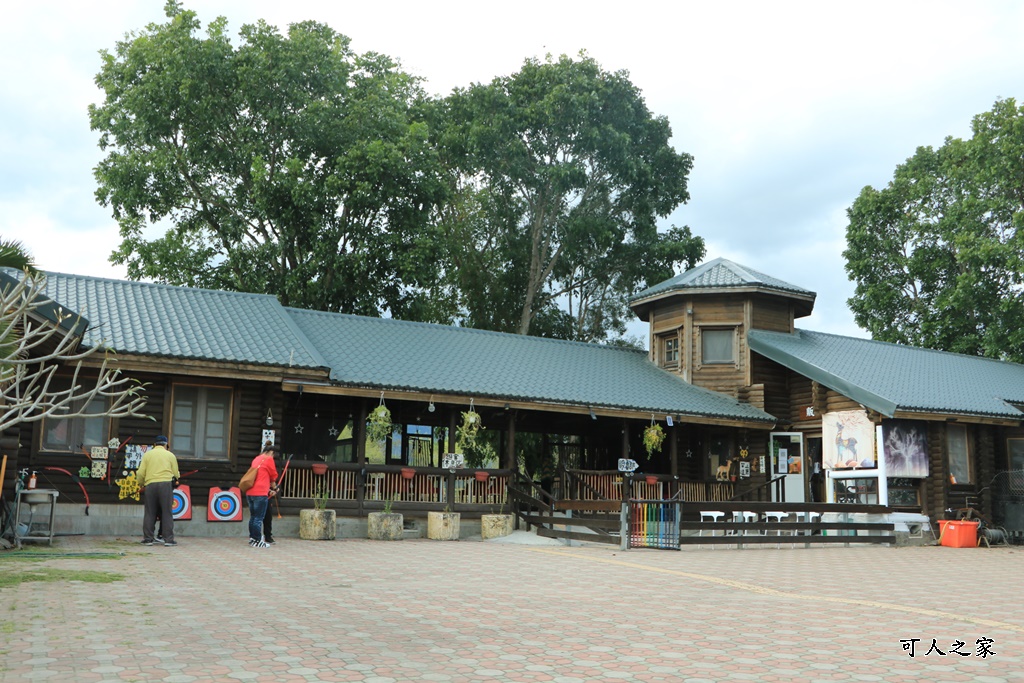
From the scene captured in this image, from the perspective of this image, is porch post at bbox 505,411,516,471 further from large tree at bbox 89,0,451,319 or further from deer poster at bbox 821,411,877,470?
large tree at bbox 89,0,451,319

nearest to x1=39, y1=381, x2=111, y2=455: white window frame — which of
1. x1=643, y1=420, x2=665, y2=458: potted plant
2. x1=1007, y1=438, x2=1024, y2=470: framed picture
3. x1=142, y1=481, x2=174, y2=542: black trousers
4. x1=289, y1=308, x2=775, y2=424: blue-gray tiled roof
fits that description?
x1=142, y1=481, x2=174, y2=542: black trousers

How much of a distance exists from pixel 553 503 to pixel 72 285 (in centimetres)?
1117

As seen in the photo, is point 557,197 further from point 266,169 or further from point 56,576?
point 56,576

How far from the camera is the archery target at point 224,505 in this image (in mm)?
17875

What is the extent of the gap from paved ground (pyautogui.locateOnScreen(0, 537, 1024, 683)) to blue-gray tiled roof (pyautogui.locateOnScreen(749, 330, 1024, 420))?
8.45 m

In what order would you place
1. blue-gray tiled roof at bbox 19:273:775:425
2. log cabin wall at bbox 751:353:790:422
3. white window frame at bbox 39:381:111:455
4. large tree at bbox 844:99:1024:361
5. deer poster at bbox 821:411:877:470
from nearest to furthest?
white window frame at bbox 39:381:111:455
blue-gray tiled roof at bbox 19:273:775:425
deer poster at bbox 821:411:877:470
log cabin wall at bbox 751:353:790:422
large tree at bbox 844:99:1024:361

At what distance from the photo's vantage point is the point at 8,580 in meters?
10.1

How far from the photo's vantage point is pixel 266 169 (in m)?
31.9

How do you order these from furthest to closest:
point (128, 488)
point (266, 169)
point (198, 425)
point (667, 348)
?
point (266, 169) → point (667, 348) → point (198, 425) → point (128, 488)

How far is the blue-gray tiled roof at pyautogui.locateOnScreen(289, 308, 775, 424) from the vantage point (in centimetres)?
2080

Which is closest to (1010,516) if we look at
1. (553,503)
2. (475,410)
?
(553,503)

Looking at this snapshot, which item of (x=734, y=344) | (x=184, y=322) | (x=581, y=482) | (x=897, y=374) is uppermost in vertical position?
(x=734, y=344)

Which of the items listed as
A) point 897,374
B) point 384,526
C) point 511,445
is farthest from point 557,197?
point 384,526

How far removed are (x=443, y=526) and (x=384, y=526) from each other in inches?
48.6
